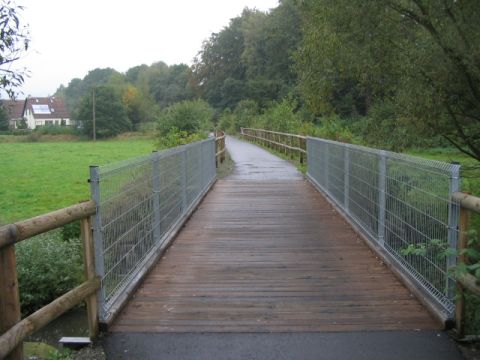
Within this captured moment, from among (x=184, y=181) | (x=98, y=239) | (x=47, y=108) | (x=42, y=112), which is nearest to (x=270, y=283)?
(x=98, y=239)

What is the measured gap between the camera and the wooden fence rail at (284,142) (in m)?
20.5

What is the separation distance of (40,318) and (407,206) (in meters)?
3.68

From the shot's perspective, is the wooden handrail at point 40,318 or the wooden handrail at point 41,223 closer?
the wooden handrail at point 40,318

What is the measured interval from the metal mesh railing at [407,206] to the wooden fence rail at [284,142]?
10.7m

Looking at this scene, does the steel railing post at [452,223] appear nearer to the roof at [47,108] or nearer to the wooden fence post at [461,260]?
the wooden fence post at [461,260]

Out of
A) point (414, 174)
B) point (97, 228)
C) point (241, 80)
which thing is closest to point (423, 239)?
point (414, 174)

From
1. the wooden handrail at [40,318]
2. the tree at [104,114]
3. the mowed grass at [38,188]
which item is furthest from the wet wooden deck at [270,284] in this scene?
the tree at [104,114]

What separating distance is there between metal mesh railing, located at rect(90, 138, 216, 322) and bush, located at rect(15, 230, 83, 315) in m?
1.44

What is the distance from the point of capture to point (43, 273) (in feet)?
25.1

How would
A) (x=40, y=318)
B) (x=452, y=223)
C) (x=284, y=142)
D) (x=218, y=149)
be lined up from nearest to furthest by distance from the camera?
(x=40, y=318), (x=452, y=223), (x=218, y=149), (x=284, y=142)

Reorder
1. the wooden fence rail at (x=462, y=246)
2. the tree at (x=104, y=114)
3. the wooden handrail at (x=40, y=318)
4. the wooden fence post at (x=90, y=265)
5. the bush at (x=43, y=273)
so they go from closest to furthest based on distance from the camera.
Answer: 1. the wooden handrail at (x=40, y=318)
2. the wooden fence rail at (x=462, y=246)
3. the wooden fence post at (x=90, y=265)
4. the bush at (x=43, y=273)
5. the tree at (x=104, y=114)

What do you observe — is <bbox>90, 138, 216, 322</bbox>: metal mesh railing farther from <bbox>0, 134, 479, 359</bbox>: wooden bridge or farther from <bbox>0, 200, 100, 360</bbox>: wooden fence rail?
<bbox>0, 200, 100, 360</bbox>: wooden fence rail

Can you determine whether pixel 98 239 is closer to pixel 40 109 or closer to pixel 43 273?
pixel 43 273

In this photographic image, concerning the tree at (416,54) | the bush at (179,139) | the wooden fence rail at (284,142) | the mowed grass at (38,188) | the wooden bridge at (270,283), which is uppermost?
the tree at (416,54)
